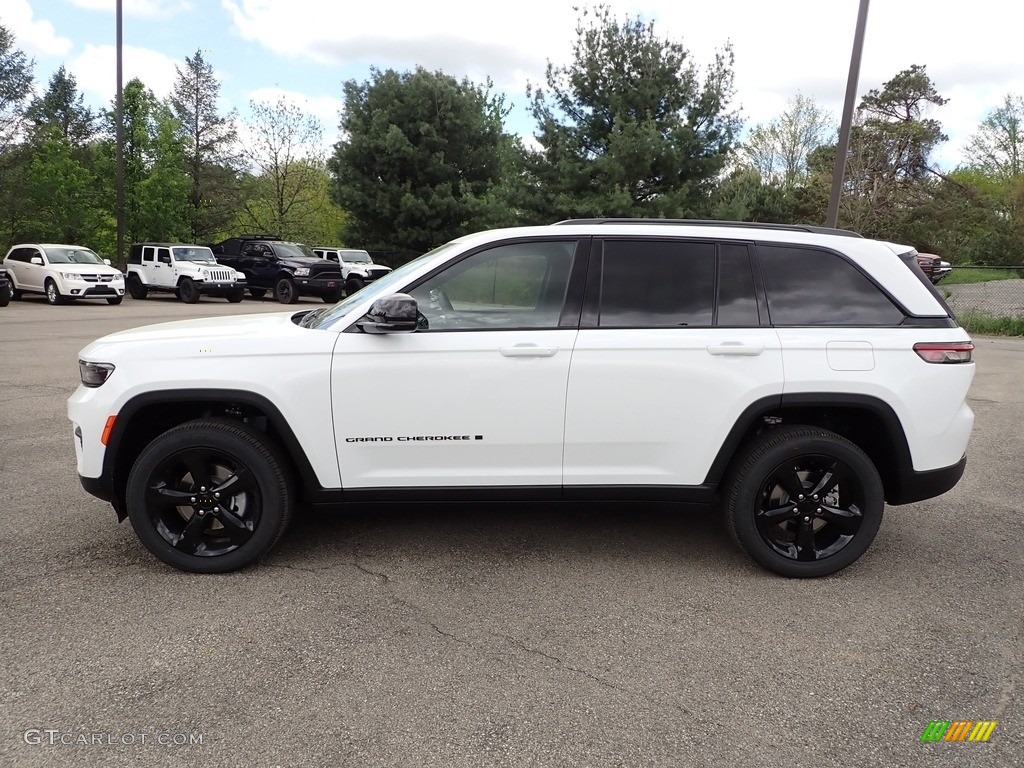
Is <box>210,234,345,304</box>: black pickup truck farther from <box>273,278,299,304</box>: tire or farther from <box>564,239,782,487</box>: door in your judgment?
<box>564,239,782,487</box>: door

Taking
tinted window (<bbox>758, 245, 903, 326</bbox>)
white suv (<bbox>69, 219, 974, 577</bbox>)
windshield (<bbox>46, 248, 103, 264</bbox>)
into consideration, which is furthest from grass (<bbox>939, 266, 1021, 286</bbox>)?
windshield (<bbox>46, 248, 103, 264</bbox>)

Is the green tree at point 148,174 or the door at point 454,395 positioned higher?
the green tree at point 148,174

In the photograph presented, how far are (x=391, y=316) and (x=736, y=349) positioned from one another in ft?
Result: 5.49

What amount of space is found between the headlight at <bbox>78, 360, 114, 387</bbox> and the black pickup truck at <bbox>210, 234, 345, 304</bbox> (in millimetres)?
20183

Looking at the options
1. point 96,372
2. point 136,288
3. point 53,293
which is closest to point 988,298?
point 96,372

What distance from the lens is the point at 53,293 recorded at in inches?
837

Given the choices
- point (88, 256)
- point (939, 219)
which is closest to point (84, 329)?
point (88, 256)

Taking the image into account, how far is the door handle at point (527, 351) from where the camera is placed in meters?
3.63

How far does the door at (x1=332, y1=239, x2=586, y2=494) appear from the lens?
362 cm

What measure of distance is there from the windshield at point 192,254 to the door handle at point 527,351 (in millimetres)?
22678

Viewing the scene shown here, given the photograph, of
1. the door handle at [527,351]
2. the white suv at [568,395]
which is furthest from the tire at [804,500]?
the door handle at [527,351]

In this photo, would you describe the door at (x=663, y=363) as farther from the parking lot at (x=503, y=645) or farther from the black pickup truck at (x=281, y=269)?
the black pickup truck at (x=281, y=269)

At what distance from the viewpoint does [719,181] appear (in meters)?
20.5

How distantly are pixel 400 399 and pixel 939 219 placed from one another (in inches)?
1442
